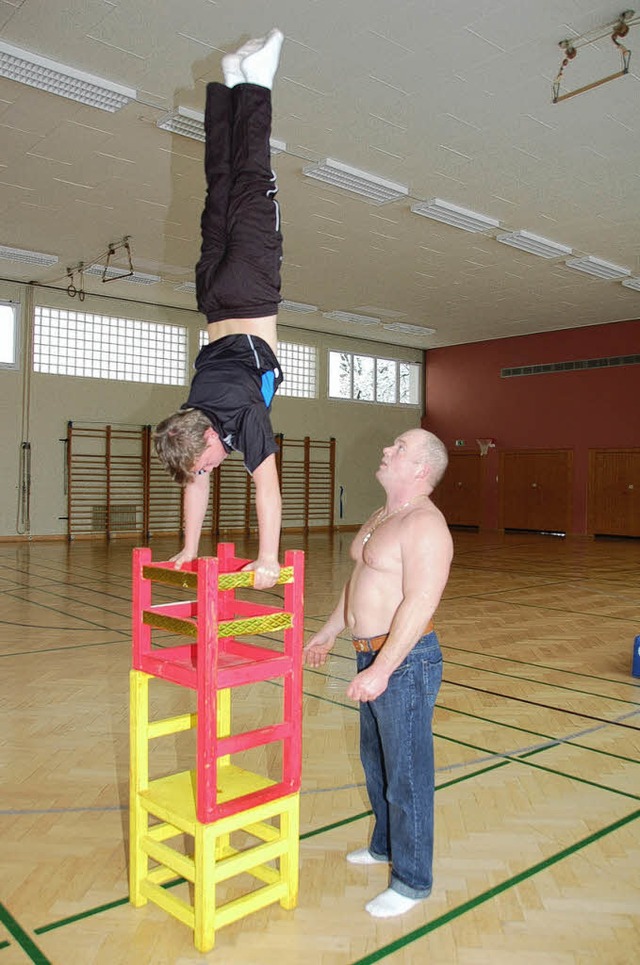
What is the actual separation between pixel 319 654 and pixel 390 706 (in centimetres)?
42

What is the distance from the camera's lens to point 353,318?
15.6m

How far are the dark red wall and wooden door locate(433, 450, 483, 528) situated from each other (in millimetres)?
278

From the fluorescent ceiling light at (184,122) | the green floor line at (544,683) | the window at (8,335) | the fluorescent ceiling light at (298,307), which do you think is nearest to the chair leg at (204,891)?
the green floor line at (544,683)

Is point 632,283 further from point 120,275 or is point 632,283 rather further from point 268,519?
point 268,519

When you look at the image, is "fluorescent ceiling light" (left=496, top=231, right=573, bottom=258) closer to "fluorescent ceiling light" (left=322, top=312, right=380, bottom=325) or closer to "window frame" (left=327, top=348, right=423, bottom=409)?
"fluorescent ceiling light" (left=322, top=312, right=380, bottom=325)

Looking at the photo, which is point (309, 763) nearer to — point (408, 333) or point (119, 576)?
point (119, 576)

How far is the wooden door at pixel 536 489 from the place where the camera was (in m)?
16.6

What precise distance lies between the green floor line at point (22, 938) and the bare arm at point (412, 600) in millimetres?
1099

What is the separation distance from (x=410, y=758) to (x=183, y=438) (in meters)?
1.25

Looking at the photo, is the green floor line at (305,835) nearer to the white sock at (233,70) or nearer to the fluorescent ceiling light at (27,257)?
the white sock at (233,70)

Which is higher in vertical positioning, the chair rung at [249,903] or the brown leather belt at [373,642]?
the brown leather belt at [373,642]

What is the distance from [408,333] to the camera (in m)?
17.1

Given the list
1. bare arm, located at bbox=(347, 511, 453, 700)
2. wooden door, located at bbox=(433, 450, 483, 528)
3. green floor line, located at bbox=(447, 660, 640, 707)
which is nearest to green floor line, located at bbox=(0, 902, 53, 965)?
bare arm, located at bbox=(347, 511, 453, 700)

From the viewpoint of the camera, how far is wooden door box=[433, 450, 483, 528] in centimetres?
1817
